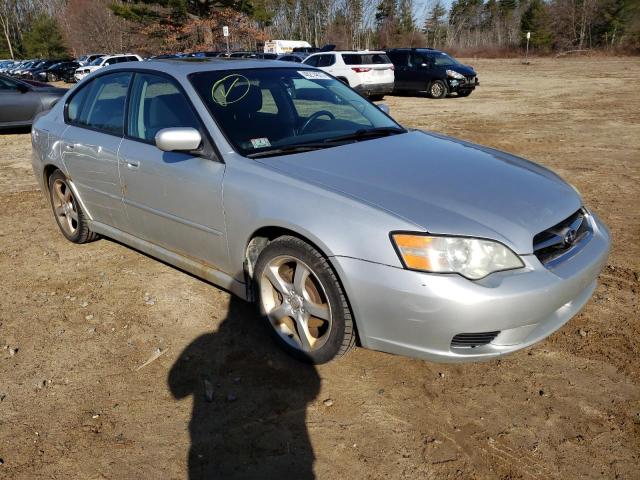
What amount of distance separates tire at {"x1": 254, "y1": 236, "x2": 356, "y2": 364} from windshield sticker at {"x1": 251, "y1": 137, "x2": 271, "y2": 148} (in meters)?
0.65

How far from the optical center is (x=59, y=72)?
35.4 m

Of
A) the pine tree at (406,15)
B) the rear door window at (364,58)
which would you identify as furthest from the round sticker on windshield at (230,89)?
the pine tree at (406,15)

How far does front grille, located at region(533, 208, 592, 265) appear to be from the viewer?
2547mm

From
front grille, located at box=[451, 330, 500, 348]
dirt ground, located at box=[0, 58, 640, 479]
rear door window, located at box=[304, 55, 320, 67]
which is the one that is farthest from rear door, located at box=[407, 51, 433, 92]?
front grille, located at box=[451, 330, 500, 348]

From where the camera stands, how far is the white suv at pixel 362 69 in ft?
54.1

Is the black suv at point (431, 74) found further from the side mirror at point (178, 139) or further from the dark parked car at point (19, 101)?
the side mirror at point (178, 139)

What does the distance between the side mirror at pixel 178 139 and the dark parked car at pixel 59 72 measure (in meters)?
36.8

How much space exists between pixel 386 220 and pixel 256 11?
41.6 m

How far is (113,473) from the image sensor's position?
7.46ft

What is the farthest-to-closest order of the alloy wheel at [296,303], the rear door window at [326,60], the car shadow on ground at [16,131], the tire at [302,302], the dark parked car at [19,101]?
1. the rear door window at [326,60]
2. the car shadow on ground at [16,131]
3. the dark parked car at [19,101]
4. the alloy wheel at [296,303]
5. the tire at [302,302]

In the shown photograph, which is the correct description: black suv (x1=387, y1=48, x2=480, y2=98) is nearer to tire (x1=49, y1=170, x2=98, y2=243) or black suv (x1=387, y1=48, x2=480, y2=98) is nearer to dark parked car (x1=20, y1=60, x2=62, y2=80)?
tire (x1=49, y1=170, x2=98, y2=243)

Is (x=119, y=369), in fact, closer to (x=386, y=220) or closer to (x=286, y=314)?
(x=286, y=314)

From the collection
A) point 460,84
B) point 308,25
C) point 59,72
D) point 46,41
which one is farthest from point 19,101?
point 308,25

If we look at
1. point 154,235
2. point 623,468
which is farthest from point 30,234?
point 623,468
